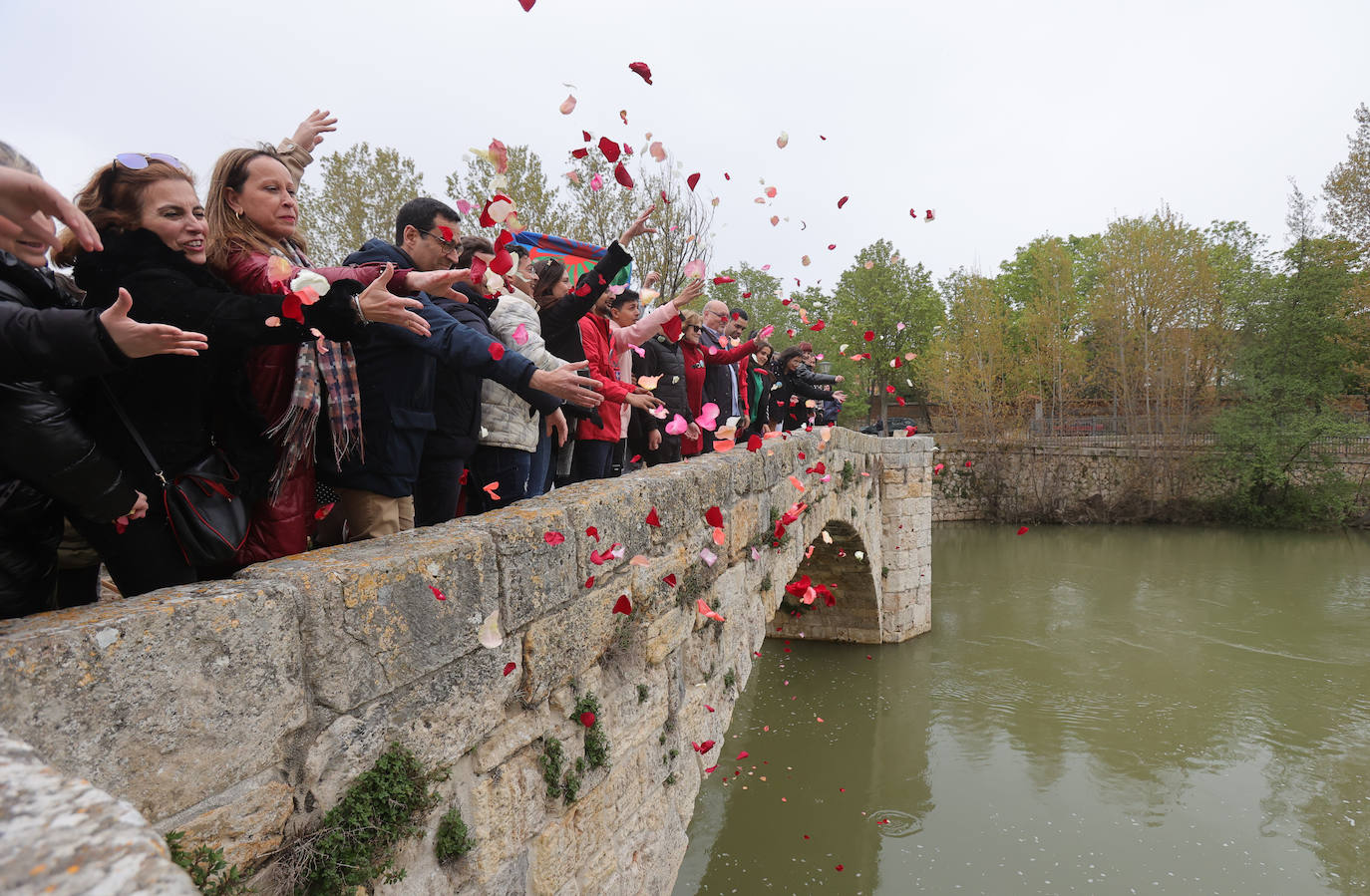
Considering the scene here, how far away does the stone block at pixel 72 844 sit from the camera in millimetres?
567

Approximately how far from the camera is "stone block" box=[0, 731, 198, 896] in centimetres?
57

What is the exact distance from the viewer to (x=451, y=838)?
1.99m

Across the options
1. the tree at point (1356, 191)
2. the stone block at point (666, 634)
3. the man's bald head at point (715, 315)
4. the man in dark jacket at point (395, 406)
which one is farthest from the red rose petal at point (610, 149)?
the tree at point (1356, 191)

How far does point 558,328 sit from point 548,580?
1636 mm

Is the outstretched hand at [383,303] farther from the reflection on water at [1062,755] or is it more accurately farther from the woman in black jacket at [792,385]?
the woman in black jacket at [792,385]

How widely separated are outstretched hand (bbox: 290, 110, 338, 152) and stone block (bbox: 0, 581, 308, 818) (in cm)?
199

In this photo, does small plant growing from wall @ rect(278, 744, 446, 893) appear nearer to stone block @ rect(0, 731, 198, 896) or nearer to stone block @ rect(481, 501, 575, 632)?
stone block @ rect(481, 501, 575, 632)

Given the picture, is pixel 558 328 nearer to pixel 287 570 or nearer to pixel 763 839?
pixel 287 570

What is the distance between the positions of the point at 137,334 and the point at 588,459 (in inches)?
115

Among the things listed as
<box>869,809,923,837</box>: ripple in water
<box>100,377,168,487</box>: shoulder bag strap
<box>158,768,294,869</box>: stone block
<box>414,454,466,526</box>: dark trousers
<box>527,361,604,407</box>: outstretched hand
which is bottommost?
<box>869,809,923,837</box>: ripple in water

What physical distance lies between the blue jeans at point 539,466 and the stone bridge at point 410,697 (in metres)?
0.45

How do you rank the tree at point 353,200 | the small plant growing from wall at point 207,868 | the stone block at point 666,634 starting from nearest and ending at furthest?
the small plant growing from wall at point 207,868 → the stone block at point 666,634 → the tree at point 353,200

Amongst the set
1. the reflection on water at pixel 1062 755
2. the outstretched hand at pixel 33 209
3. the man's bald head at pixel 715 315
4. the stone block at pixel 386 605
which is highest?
the man's bald head at pixel 715 315

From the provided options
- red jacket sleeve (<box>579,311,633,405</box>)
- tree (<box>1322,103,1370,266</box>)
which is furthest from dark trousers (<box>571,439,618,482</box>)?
tree (<box>1322,103,1370,266</box>)
